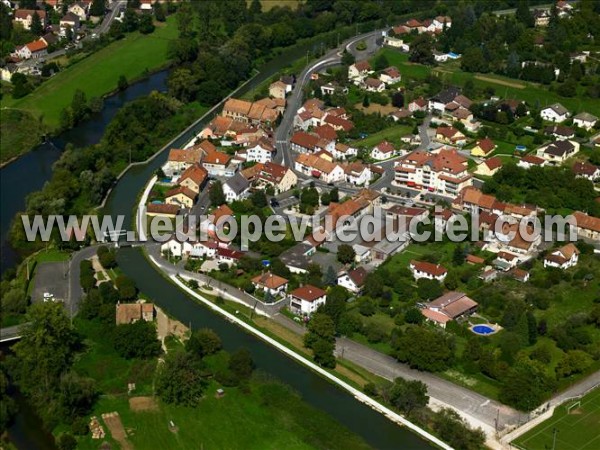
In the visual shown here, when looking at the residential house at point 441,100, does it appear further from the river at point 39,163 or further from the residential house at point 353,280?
the residential house at point 353,280

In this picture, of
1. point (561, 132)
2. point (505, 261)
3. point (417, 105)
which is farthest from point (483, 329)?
point (417, 105)

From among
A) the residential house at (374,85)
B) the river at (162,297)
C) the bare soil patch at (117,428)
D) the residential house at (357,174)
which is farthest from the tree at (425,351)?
the residential house at (374,85)

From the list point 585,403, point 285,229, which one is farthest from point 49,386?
point 585,403

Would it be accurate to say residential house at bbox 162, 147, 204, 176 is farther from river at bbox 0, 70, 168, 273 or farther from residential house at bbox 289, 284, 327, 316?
residential house at bbox 289, 284, 327, 316

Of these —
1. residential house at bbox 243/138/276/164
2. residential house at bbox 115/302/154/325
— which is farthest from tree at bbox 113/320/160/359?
residential house at bbox 243/138/276/164

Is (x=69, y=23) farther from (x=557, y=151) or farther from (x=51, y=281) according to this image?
(x=557, y=151)

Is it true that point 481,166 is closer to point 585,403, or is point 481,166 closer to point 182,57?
point 585,403
